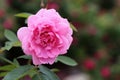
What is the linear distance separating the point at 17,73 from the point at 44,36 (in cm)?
12

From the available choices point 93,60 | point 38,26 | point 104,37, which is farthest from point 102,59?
point 38,26

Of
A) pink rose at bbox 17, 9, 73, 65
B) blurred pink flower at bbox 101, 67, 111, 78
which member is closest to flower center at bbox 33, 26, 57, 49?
pink rose at bbox 17, 9, 73, 65

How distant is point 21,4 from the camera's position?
4820 millimetres

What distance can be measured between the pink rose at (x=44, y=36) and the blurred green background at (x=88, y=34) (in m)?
3.22

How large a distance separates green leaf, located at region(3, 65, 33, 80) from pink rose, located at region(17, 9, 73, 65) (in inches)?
2.0

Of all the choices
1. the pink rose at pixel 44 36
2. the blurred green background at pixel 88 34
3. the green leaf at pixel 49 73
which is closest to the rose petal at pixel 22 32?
the pink rose at pixel 44 36

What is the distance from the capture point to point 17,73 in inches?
45.8

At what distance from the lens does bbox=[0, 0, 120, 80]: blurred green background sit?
455 centimetres

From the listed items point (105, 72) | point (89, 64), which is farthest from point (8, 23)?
point (105, 72)

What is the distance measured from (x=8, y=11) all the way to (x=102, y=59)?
1.11m

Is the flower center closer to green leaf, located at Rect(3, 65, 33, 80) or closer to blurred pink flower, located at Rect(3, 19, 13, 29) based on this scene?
green leaf, located at Rect(3, 65, 33, 80)

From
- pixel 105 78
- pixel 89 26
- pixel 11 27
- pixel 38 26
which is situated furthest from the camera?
pixel 89 26

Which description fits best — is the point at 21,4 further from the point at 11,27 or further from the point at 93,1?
the point at 93,1

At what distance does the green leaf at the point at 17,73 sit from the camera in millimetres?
1139
